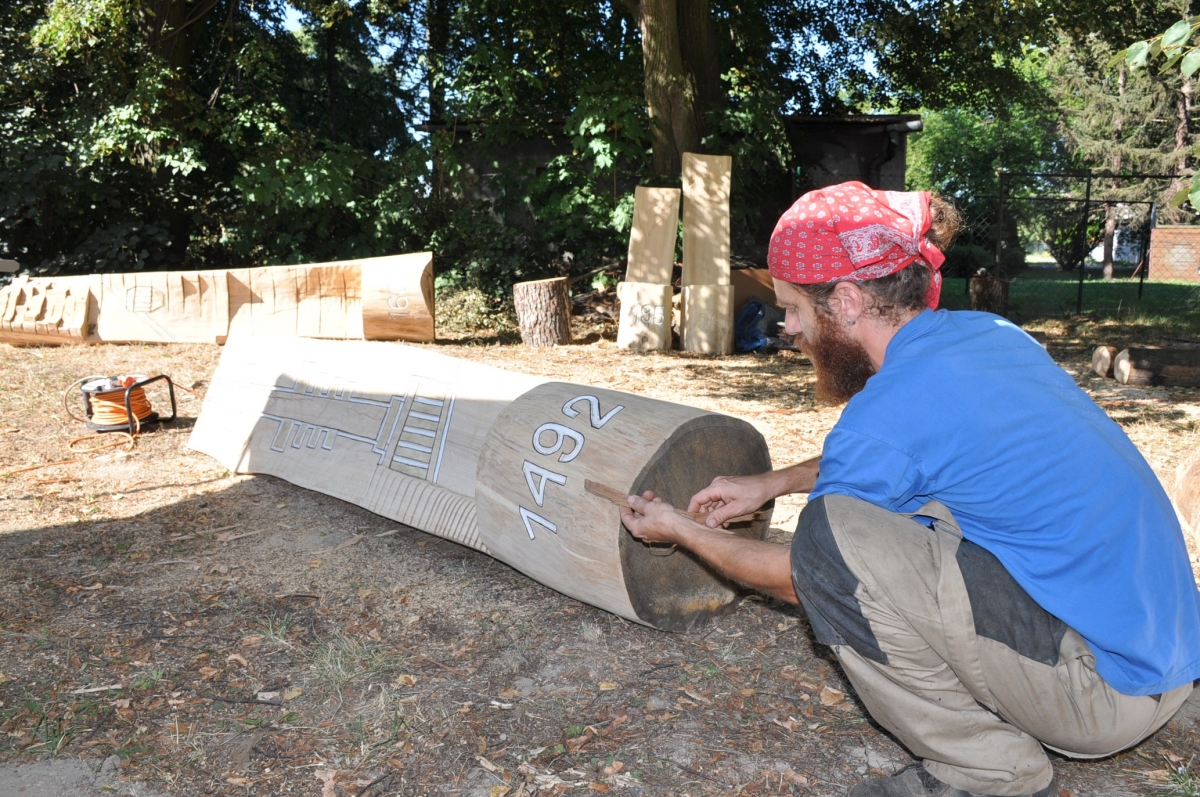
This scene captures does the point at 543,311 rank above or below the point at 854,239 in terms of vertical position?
below

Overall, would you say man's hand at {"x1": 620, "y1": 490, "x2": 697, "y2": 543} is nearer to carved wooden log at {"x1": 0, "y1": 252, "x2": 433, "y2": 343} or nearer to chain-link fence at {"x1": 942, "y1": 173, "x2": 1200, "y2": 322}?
chain-link fence at {"x1": 942, "y1": 173, "x2": 1200, "y2": 322}

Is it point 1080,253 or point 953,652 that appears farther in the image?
point 1080,253

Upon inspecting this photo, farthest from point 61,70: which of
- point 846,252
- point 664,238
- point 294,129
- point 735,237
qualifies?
point 846,252

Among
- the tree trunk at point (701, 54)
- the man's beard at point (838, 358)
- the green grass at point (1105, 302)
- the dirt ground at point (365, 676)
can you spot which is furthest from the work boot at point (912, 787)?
the green grass at point (1105, 302)

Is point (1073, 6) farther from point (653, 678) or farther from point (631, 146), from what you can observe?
point (653, 678)

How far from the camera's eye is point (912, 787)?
2256 mm

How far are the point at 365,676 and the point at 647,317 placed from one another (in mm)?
7626

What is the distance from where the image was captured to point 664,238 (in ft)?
35.4

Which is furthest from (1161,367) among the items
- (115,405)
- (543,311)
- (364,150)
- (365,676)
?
(364,150)

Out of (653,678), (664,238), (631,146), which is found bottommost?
(653,678)

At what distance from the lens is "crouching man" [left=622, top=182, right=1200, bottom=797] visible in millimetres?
1934

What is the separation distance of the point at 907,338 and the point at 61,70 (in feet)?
47.4

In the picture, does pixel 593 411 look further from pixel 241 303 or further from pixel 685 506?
pixel 241 303

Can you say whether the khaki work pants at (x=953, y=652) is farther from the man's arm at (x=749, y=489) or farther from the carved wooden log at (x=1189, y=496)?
the carved wooden log at (x=1189, y=496)
